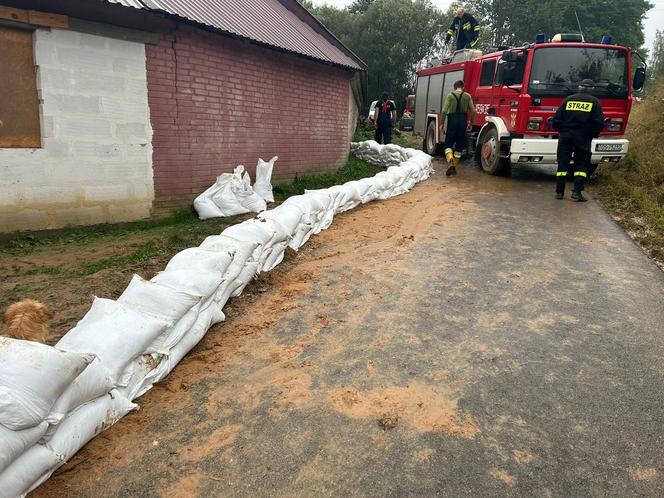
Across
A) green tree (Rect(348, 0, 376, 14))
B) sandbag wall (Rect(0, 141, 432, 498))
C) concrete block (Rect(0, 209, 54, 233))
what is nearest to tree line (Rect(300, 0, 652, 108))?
green tree (Rect(348, 0, 376, 14))

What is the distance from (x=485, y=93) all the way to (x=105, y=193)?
24.5ft

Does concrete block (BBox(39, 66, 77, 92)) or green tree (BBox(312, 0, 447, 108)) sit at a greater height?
green tree (BBox(312, 0, 447, 108))

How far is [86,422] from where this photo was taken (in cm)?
213

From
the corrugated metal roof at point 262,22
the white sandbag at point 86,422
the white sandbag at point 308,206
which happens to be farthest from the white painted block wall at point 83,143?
the white sandbag at point 86,422

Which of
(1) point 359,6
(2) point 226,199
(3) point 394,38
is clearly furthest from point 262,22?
(1) point 359,6

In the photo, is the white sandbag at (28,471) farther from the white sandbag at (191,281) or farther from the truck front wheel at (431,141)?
the truck front wheel at (431,141)

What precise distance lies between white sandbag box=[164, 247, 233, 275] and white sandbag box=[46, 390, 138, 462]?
1.04 m

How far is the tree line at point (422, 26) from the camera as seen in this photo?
94.2 feet

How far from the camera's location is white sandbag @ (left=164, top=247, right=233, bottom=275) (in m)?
3.23

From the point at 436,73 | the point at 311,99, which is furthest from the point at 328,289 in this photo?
the point at 436,73

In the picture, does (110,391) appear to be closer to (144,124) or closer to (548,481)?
(548,481)

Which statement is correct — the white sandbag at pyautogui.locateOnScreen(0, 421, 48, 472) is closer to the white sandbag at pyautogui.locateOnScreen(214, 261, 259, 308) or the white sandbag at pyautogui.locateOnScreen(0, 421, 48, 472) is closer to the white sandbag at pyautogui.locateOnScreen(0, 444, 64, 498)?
the white sandbag at pyautogui.locateOnScreen(0, 444, 64, 498)

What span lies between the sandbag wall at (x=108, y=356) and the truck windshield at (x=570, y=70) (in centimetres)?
613

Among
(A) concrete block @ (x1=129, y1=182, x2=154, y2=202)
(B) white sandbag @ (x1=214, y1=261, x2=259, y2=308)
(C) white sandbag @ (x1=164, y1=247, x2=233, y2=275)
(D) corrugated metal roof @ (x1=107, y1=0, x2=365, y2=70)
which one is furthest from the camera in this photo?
(D) corrugated metal roof @ (x1=107, y1=0, x2=365, y2=70)
